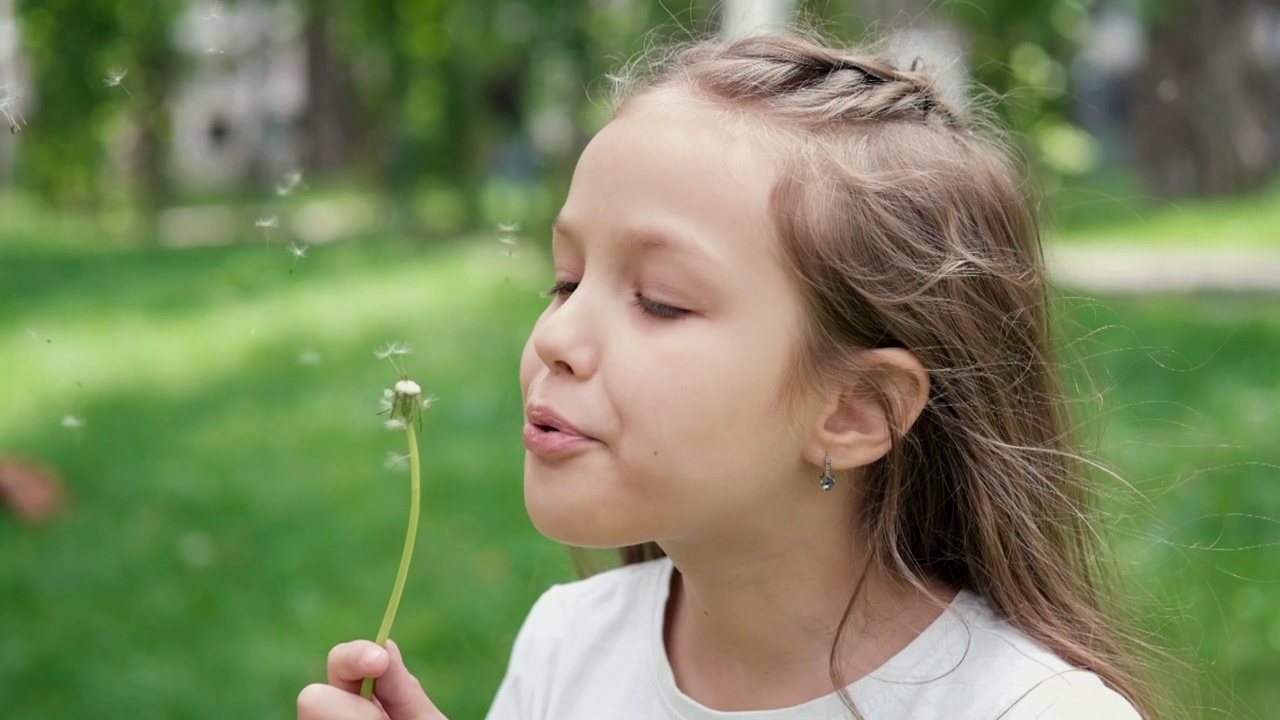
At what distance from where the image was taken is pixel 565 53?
784 cm

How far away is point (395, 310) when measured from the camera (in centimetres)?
586

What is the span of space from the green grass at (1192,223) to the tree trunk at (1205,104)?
0.08 meters

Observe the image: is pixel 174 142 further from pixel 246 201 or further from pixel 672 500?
pixel 672 500

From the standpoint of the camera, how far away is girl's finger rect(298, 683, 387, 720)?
1297 mm

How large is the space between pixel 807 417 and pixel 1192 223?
221 inches

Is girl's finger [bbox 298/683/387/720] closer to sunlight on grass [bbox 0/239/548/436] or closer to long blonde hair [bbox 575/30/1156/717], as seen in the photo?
long blonde hair [bbox 575/30/1156/717]

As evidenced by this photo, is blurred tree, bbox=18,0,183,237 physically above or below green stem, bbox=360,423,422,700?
below

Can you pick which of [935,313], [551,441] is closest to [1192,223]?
[935,313]

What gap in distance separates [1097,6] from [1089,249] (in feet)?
4.15

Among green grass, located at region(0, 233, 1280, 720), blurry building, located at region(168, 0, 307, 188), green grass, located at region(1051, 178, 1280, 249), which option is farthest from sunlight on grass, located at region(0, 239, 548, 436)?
green grass, located at region(1051, 178, 1280, 249)

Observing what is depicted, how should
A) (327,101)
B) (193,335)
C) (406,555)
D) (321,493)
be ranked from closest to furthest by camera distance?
1. (406,555)
2. (321,493)
3. (193,335)
4. (327,101)

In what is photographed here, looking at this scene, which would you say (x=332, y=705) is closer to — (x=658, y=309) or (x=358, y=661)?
(x=358, y=661)

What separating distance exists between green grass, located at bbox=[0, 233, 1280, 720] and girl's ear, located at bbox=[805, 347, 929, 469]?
395 millimetres

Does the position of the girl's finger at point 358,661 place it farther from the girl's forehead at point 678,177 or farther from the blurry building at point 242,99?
the blurry building at point 242,99
